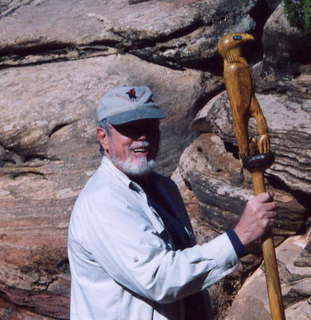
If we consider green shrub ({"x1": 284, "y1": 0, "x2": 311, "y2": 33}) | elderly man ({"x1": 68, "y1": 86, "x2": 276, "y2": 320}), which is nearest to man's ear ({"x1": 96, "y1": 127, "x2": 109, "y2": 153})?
elderly man ({"x1": 68, "y1": 86, "x2": 276, "y2": 320})

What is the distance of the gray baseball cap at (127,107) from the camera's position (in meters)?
3.21

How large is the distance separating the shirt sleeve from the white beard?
27cm

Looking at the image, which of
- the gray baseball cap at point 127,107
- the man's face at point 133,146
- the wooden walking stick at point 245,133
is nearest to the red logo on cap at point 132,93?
the gray baseball cap at point 127,107

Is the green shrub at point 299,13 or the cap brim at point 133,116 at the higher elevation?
the cap brim at point 133,116

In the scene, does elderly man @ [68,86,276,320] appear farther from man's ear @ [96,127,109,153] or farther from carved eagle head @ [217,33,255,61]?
carved eagle head @ [217,33,255,61]

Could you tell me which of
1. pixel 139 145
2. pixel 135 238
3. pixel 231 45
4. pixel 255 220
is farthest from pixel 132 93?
pixel 255 220

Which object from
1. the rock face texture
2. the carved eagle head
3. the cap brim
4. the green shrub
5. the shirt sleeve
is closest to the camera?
the shirt sleeve

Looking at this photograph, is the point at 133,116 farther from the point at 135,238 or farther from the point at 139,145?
the point at 135,238

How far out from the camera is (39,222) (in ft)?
24.3

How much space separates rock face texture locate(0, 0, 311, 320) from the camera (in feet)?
21.3

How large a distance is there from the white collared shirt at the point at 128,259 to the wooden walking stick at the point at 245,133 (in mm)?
404

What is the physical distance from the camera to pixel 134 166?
3.29m

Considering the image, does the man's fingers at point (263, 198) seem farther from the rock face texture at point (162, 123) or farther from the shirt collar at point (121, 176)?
the rock face texture at point (162, 123)

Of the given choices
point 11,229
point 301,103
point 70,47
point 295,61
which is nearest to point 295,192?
point 301,103
